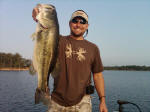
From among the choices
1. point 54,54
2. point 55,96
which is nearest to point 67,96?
point 55,96

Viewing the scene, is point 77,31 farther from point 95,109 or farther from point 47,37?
point 95,109

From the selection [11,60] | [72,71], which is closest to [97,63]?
[72,71]

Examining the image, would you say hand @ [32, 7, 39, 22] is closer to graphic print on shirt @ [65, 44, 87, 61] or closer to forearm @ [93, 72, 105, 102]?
graphic print on shirt @ [65, 44, 87, 61]

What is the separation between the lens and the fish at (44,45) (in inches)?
121

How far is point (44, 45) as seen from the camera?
3104 millimetres

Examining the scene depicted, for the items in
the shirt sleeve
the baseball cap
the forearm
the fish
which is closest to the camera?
the fish

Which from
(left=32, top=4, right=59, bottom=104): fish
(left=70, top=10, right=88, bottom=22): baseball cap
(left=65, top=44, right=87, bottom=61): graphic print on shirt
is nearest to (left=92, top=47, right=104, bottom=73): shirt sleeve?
(left=65, top=44, right=87, bottom=61): graphic print on shirt

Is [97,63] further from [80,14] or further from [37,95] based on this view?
[37,95]

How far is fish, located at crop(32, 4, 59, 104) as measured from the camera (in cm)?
307

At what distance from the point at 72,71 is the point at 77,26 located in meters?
0.98

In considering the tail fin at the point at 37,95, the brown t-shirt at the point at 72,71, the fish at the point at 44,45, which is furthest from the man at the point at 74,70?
the tail fin at the point at 37,95

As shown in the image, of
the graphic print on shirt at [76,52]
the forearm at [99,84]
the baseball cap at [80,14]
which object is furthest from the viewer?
the forearm at [99,84]

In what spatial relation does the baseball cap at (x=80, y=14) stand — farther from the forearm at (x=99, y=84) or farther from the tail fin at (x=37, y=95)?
the tail fin at (x=37, y=95)

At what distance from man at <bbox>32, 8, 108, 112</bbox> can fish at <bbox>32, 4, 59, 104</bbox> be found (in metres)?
0.25
